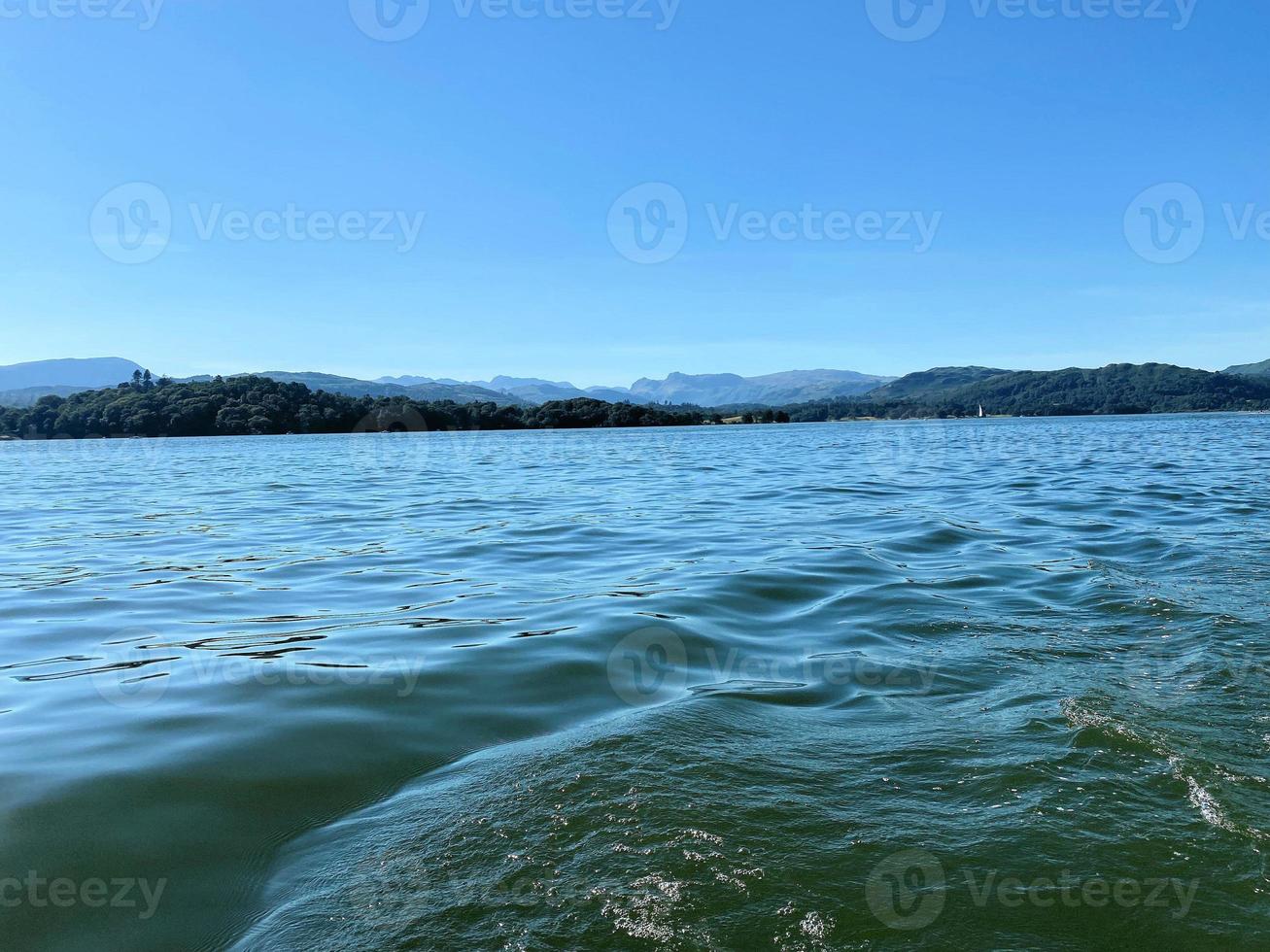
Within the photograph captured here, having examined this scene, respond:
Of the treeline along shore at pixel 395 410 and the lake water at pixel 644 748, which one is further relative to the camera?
the treeline along shore at pixel 395 410

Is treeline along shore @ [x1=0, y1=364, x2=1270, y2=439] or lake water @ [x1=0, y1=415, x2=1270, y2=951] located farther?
treeline along shore @ [x1=0, y1=364, x2=1270, y2=439]

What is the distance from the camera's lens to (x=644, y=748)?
4.87 meters

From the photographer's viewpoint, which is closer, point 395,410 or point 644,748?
point 644,748

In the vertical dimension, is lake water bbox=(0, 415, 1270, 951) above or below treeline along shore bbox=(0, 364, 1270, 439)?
below

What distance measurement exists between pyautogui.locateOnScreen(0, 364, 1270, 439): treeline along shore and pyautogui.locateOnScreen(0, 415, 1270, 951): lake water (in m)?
103

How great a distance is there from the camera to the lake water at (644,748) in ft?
10.8

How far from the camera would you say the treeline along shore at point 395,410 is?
103 metres

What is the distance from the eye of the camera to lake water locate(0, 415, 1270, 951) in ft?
10.8

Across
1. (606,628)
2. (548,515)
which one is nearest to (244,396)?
(548,515)

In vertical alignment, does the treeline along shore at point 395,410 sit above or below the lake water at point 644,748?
above

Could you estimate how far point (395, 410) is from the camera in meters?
119

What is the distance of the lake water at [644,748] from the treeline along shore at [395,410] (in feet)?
338

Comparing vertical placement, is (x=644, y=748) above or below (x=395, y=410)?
below

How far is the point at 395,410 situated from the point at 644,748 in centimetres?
11973
